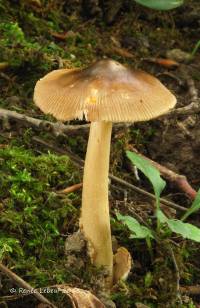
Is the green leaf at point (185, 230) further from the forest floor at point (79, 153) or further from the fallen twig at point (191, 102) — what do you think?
the fallen twig at point (191, 102)

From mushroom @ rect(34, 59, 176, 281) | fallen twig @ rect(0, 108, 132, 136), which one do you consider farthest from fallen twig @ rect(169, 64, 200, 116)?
mushroom @ rect(34, 59, 176, 281)

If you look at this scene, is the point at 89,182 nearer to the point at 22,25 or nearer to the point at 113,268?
the point at 113,268

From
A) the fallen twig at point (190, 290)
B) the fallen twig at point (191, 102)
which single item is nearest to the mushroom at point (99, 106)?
the fallen twig at point (190, 290)

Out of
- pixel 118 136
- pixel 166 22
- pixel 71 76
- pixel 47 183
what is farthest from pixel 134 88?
pixel 166 22

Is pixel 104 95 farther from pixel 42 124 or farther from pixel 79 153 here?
pixel 79 153

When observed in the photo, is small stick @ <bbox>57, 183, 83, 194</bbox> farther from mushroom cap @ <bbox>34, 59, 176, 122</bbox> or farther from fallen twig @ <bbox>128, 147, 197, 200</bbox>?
mushroom cap @ <bbox>34, 59, 176, 122</bbox>

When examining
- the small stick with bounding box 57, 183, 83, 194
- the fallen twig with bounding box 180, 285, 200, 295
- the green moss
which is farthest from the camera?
the small stick with bounding box 57, 183, 83, 194
